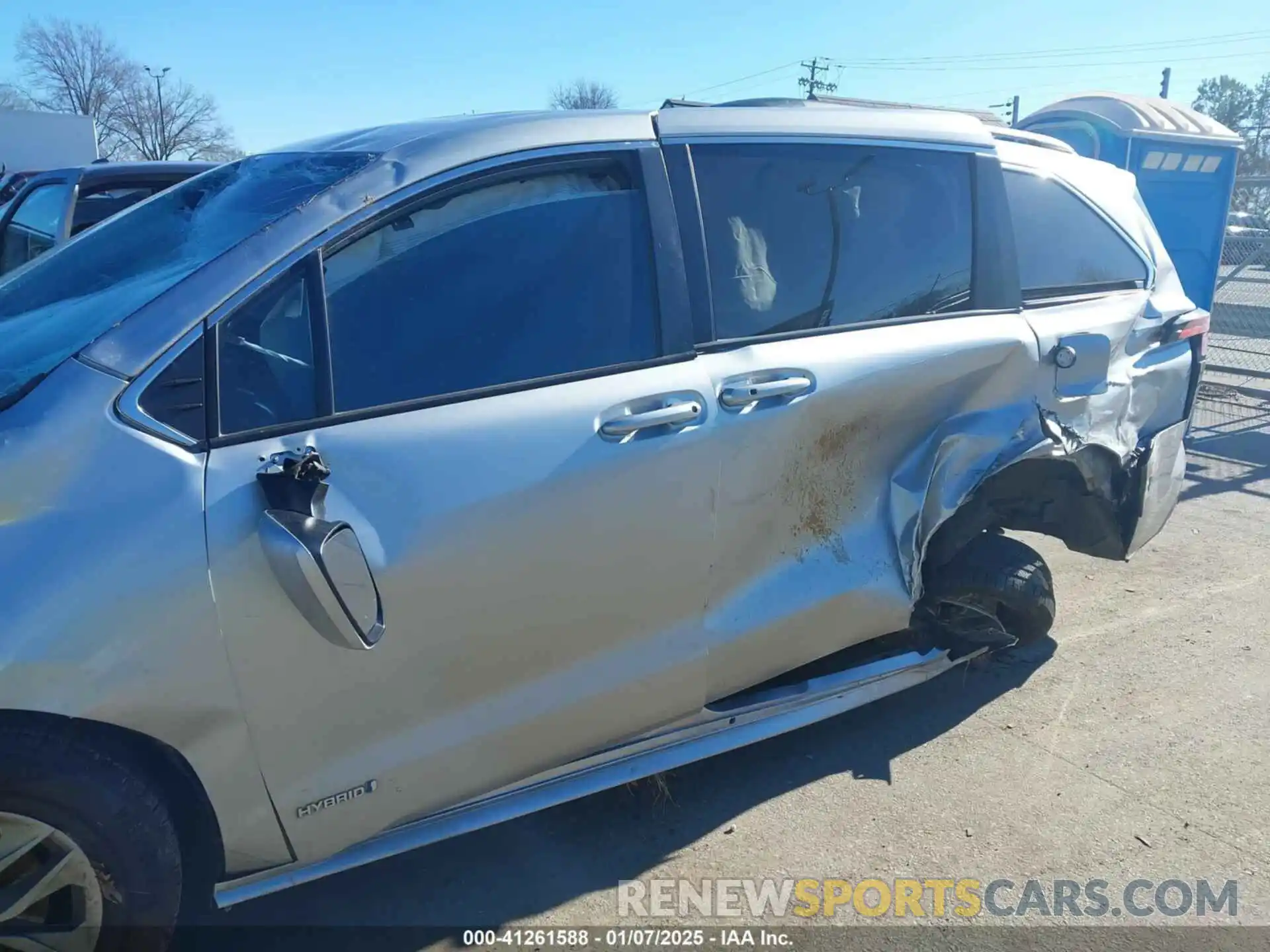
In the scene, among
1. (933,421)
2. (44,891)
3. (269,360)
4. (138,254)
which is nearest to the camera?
(44,891)

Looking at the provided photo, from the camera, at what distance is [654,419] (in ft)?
8.46

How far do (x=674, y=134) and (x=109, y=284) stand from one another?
1.56 m

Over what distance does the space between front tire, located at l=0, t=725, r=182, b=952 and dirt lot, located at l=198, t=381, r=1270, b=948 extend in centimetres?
57

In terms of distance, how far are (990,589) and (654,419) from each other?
1691 millimetres

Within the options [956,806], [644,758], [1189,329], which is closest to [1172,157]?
[1189,329]

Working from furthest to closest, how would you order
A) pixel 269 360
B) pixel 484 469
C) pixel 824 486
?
pixel 824 486
pixel 484 469
pixel 269 360

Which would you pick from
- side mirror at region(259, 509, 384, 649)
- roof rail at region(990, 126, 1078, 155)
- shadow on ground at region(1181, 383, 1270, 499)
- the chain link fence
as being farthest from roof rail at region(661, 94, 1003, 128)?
the chain link fence

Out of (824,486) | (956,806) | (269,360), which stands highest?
(269,360)

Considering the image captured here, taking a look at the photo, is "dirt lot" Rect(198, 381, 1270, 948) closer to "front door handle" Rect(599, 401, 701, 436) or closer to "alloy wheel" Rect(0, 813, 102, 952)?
"alloy wheel" Rect(0, 813, 102, 952)

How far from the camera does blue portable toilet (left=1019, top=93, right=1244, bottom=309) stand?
8.17 m

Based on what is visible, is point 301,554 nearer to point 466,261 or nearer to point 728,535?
point 466,261

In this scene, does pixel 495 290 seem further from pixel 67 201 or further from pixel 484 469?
pixel 67 201

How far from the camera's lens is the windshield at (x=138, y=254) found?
2.21m

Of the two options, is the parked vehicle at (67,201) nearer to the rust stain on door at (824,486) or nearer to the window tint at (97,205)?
the window tint at (97,205)
